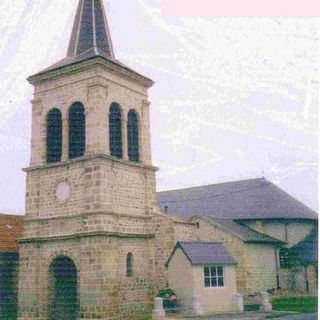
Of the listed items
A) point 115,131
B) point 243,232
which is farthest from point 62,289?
point 243,232

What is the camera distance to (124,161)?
20.4 m

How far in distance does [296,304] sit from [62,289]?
9471 mm

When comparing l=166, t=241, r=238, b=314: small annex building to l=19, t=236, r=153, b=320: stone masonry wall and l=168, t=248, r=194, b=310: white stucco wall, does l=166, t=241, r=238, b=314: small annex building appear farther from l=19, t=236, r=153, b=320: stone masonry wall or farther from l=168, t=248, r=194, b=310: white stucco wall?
l=19, t=236, r=153, b=320: stone masonry wall

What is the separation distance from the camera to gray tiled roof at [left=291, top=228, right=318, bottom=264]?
26.0 meters

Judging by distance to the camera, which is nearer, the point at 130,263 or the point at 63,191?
the point at 130,263

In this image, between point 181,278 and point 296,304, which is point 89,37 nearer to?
point 181,278

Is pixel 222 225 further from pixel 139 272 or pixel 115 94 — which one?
pixel 115 94

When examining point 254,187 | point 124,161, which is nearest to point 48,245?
point 124,161

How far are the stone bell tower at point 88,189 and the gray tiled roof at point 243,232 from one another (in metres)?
4.76

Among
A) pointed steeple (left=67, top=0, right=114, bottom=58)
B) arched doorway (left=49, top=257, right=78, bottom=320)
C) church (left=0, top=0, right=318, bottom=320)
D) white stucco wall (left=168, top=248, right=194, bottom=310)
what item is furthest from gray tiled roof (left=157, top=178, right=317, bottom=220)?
pointed steeple (left=67, top=0, right=114, bottom=58)

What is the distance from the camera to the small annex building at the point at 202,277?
1967 centimetres

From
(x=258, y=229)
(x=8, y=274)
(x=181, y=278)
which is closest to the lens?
(x=181, y=278)

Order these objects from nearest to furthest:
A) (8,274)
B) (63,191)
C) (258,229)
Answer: (63,191) → (8,274) → (258,229)

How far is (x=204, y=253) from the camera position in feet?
67.7
